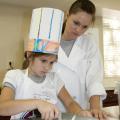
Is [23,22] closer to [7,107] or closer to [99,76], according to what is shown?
[99,76]

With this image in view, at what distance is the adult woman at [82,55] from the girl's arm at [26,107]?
1.35 ft

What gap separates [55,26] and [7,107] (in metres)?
0.40

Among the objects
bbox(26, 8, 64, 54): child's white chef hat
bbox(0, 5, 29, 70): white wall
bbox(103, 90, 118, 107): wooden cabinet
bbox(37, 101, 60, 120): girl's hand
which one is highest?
bbox(0, 5, 29, 70): white wall

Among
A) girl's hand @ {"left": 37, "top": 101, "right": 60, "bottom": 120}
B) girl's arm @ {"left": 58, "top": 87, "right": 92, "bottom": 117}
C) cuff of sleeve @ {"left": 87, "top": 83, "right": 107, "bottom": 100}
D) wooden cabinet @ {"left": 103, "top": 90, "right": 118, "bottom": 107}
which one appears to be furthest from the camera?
wooden cabinet @ {"left": 103, "top": 90, "right": 118, "bottom": 107}

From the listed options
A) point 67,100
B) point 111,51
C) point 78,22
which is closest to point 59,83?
point 67,100

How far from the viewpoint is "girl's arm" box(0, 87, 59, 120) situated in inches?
33.9

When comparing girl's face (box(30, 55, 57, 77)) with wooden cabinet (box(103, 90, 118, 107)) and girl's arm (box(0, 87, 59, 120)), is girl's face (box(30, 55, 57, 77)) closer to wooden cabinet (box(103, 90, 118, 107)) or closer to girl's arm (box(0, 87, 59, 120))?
girl's arm (box(0, 87, 59, 120))

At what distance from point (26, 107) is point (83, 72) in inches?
21.1

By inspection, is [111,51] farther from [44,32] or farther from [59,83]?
[44,32]

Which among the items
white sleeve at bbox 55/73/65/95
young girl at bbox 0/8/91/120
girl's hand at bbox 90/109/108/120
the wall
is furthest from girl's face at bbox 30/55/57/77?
the wall

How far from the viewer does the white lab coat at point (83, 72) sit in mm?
1318

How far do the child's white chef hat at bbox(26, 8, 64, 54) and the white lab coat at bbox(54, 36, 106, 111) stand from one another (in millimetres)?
241

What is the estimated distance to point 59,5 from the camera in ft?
10.5

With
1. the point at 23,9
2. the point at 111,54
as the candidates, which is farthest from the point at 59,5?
the point at 111,54
